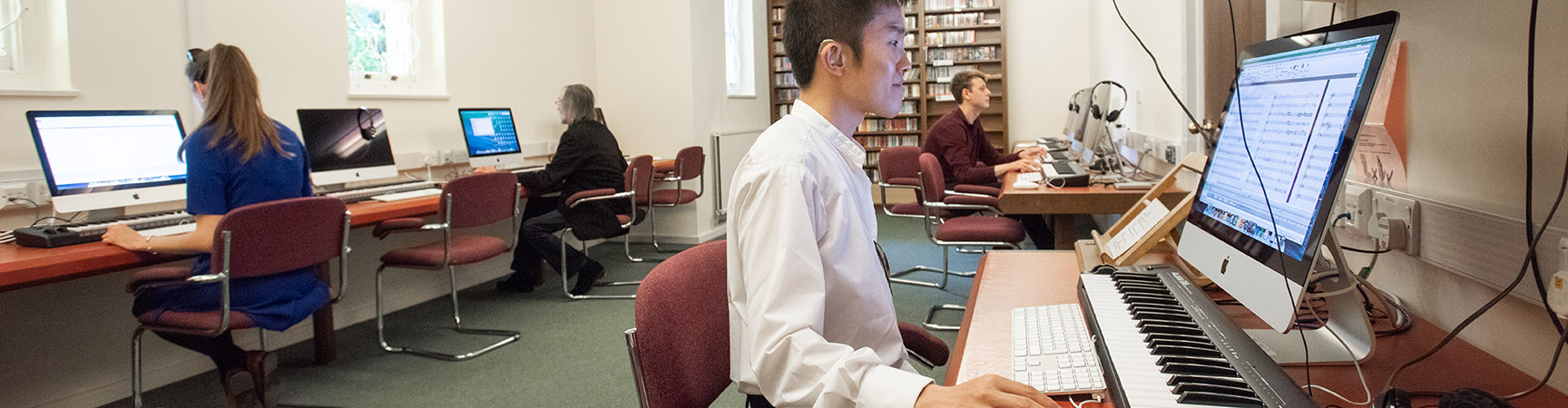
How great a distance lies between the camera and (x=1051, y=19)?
8.68 metres

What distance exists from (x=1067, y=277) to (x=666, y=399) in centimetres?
92

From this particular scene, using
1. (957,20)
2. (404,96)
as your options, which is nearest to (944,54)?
(957,20)

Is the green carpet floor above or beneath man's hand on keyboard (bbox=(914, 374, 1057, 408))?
beneath

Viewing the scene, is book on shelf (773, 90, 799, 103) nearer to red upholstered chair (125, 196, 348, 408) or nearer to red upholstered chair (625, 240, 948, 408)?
red upholstered chair (125, 196, 348, 408)

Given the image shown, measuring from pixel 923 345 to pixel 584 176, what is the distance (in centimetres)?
349

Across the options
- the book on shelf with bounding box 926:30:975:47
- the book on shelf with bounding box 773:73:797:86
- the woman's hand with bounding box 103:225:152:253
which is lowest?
the woman's hand with bounding box 103:225:152:253

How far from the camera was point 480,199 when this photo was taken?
12.1 feet

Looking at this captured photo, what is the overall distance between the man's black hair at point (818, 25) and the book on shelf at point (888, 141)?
7.97 m

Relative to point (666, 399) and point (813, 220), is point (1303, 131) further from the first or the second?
point (666, 399)

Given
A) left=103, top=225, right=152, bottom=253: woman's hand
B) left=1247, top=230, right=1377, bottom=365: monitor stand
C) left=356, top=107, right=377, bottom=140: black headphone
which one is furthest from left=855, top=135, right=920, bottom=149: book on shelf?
left=1247, top=230, right=1377, bottom=365: monitor stand

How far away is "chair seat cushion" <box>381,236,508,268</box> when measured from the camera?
11.7 ft

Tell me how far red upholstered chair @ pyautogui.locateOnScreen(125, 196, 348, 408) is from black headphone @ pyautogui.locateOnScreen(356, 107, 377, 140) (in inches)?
53.4

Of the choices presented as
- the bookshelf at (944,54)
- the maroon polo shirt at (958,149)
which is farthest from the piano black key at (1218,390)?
the bookshelf at (944,54)

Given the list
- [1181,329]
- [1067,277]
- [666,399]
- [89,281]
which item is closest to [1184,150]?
[1067,277]
